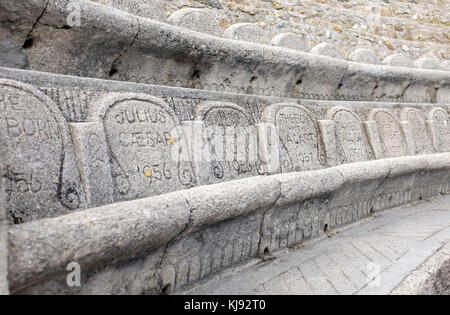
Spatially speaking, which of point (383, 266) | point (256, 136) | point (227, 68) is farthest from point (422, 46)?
point (383, 266)

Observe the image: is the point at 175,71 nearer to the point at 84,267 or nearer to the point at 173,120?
the point at 173,120

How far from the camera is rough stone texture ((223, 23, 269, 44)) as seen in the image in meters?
4.52

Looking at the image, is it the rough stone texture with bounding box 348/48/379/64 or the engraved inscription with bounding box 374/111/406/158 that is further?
the rough stone texture with bounding box 348/48/379/64

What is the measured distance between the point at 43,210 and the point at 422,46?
28.0ft

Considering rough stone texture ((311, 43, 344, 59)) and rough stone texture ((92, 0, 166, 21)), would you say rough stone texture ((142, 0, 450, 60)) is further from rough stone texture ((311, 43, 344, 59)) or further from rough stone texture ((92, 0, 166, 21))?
rough stone texture ((92, 0, 166, 21))

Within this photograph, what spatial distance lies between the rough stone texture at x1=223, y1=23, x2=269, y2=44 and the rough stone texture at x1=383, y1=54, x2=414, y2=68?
2.80m

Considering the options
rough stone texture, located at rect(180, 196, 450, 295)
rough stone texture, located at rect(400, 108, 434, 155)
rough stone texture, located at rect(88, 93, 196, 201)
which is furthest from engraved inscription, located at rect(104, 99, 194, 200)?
rough stone texture, located at rect(400, 108, 434, 155)

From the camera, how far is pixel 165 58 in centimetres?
336

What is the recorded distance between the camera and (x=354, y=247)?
8.68 ft

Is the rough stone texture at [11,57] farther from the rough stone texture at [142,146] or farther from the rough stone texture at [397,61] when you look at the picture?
the rough stone texture at [397,61]

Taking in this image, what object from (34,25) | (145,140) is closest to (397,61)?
(145,140)

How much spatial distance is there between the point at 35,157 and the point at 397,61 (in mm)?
6344

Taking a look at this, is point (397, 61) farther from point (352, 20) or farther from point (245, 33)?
point (245, 33)

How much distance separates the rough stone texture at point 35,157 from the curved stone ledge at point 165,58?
2.58ft
